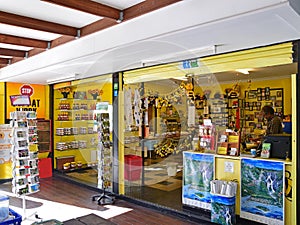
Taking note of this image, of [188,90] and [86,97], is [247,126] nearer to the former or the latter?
[188,90]

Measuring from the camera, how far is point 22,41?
4.28 metres

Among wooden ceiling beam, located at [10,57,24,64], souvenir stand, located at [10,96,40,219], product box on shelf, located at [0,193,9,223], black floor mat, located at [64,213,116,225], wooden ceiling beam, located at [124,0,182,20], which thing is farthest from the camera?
wooden ceiling beam, located at [10,57,24,64]

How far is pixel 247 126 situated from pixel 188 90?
321cm

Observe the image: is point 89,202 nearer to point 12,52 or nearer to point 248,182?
point 248,182

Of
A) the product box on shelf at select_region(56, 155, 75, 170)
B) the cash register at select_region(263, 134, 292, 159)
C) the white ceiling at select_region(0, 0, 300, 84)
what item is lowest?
the product box on shelf at select_region(56, 155, 75, 170)

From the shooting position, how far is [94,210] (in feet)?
15.3

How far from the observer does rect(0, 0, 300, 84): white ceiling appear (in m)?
2.43

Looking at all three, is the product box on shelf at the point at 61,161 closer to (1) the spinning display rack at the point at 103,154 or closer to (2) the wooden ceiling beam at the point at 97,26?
(1) the spinning display rack at the point at 103,154

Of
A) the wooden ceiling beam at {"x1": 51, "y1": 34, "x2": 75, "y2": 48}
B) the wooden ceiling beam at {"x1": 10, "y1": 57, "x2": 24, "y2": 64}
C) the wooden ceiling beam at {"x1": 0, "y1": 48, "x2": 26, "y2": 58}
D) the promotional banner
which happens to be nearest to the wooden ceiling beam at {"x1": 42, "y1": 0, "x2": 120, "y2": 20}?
the wooden ceiling beam at {"x1": 51, "y1": 34, "x2": 75, "y2": 48}

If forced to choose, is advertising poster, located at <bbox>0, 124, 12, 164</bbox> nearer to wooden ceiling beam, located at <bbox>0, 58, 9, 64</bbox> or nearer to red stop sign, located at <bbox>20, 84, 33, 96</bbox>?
red stop sign, located at <bbox>20, 84, 33, 96</bbox>

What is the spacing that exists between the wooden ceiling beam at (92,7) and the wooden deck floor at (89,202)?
2.99 m

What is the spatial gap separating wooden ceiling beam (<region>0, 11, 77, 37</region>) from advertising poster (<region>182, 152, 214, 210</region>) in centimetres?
271

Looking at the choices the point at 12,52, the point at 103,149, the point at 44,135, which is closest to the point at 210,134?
the point at 103,149

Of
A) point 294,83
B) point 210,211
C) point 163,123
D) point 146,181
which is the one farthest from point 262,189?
point 163,123
